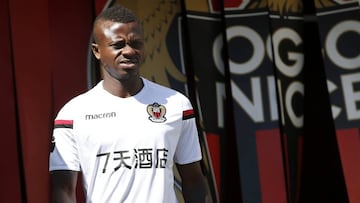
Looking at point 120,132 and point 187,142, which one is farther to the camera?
point 187,142

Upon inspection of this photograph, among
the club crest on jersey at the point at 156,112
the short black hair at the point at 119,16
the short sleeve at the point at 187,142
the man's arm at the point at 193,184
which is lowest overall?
the man's arm at the point at 193,184

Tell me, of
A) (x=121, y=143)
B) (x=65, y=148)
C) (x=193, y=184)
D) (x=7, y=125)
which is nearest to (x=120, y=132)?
(x=121, y=143)

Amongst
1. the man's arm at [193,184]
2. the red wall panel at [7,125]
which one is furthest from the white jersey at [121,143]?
the red wall panel at [7,125]

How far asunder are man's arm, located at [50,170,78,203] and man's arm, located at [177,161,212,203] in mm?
338

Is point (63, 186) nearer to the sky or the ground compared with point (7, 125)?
nearer to the ground

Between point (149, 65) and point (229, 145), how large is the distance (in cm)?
53

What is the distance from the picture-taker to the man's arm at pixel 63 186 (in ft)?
6.59

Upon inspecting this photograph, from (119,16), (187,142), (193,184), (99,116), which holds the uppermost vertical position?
(119,16)

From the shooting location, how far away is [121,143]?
1969mm

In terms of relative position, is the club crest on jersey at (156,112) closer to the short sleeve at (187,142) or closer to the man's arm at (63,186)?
the short sleeve at (187,142)

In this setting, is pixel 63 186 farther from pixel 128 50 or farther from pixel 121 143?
pixel 128 50

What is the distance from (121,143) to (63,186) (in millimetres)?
220

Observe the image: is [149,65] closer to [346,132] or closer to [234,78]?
[234,78]

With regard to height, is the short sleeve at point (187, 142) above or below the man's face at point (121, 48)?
below
